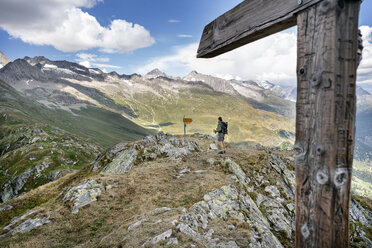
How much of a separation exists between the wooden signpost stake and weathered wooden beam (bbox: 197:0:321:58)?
0.03 m

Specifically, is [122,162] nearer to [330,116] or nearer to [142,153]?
[142,153]

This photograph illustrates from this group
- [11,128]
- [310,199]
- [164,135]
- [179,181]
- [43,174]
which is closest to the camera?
[310,199]

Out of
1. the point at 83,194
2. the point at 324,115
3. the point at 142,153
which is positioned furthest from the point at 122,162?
the point at 324,115

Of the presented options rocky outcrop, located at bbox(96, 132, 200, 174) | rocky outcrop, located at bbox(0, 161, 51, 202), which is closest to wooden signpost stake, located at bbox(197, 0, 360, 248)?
rocky outcrop, located at bbox(96, 132, 200, 174)

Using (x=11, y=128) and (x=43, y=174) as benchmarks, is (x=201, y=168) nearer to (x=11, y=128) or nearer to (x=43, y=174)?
(x=43, y=174)

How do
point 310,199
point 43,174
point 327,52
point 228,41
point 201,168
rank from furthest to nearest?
point 43,174 < point 201,168 < point 228,41 < point 310,199 < point 327,52

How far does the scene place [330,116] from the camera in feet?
8.67

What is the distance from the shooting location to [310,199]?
286cm

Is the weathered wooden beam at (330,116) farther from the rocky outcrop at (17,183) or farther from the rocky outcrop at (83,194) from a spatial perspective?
the rocky outcrop at (17,183)

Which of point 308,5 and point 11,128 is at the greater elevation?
point 308,5

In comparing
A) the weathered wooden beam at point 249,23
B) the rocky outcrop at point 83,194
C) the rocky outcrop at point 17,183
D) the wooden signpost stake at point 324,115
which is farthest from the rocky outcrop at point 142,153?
the rocky outcrop at point 17,183

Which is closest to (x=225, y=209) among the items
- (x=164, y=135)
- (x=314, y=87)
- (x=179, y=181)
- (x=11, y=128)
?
(x=179, y=181)

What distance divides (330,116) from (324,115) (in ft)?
0.22

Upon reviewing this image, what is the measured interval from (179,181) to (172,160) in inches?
253
